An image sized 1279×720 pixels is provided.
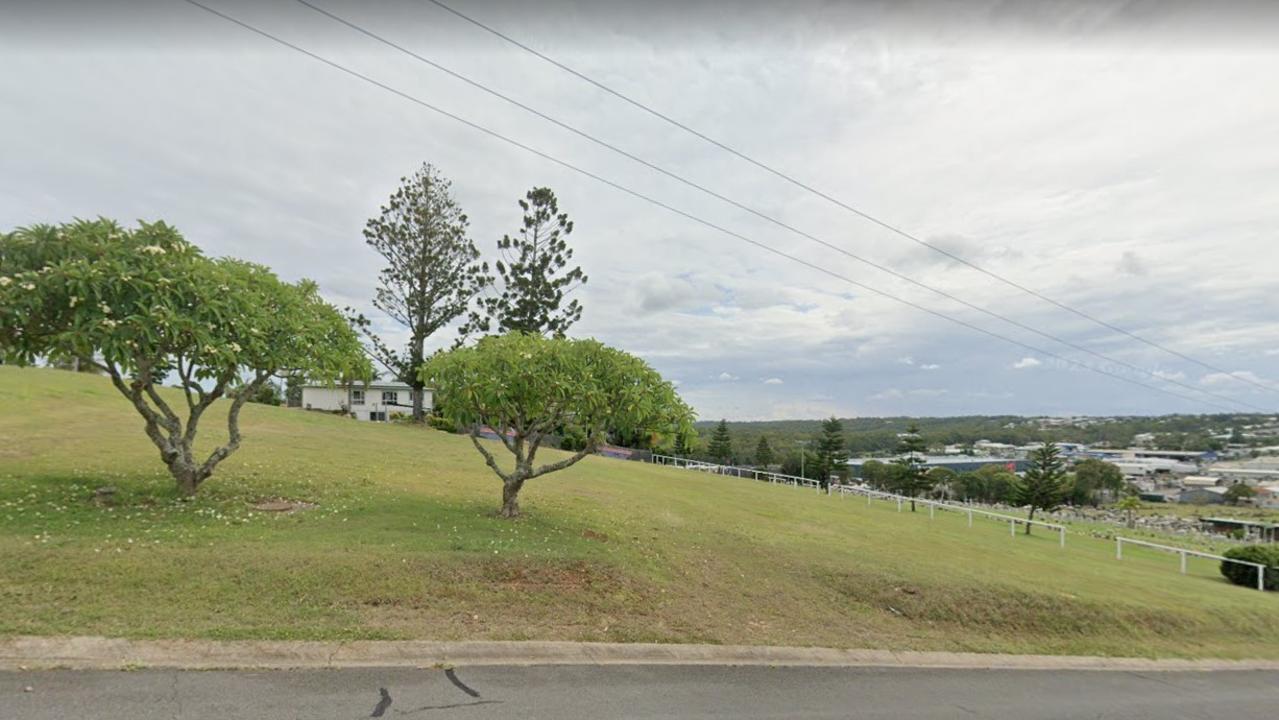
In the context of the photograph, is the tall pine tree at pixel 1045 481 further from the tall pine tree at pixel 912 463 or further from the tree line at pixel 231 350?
the tree line at pixel 231 350

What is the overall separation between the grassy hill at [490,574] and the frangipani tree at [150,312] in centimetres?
193

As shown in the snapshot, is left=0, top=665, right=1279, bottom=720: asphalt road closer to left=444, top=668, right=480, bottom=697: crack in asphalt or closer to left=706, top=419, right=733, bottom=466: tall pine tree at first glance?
left=444, top=668, right=480, bottom=697: crack in asphalt

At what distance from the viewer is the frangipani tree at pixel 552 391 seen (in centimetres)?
927

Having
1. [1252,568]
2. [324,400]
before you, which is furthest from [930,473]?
[324,400]

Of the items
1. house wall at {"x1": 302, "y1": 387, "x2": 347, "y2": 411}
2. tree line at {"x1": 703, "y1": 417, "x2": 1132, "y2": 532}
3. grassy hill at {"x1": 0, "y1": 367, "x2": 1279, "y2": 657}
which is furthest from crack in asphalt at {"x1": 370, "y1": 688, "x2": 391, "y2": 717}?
house wall at {"x1": 302, "y1": 387, "x2": 347, "y2": 411}

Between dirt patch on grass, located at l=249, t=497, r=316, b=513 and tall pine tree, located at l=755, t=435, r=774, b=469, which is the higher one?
dirt patch on grass, located at l=249, t=497, r=316, b=513

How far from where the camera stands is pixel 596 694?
5.03 m

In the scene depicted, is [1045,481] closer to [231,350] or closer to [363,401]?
[231,350]

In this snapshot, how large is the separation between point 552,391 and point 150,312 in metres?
5.05

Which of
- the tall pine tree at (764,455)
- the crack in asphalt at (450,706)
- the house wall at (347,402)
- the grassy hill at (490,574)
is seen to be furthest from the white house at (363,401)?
the crack in asphalt at (450,706)

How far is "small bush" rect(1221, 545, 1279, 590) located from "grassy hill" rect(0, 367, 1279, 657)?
2402mm

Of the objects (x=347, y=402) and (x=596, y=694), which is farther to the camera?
(x=347, y=402)

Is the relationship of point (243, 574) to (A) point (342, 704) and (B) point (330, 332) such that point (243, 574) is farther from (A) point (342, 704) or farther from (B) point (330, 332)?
(B) point (330, 332)

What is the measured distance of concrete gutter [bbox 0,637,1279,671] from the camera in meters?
4.64
